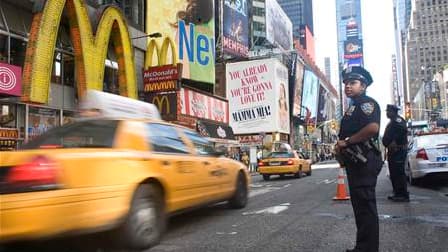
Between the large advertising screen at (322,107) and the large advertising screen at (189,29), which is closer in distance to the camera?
the large advertising screen at (189,29)

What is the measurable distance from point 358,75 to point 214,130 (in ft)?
99.8

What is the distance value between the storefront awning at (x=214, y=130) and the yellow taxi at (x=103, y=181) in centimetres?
2476

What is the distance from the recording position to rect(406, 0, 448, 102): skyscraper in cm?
11175

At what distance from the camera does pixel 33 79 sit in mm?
16469

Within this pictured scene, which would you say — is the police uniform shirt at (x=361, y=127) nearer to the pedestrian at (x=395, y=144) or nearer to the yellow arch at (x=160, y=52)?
the pedestrian at (x=395, y=144)

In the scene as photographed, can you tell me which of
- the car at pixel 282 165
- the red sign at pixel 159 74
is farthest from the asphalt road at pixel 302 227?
the red sign at pixel 159 74

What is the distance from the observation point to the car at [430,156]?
40.4 feet

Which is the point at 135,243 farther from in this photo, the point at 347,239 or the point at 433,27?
the point at 433,27

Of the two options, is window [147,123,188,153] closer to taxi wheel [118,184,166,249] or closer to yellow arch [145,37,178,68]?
taxi wheel [118,184,166,249]

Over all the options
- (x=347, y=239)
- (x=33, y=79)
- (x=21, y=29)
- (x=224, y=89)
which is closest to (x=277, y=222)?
(x=347, y=239)

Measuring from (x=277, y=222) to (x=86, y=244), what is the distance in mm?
2943

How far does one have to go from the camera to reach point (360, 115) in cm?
504

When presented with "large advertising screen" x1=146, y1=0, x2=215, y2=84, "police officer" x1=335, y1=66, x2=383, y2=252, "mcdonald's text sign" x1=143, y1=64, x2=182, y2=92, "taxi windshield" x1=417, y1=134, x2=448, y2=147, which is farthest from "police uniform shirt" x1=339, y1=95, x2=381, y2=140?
"large advertising screen" x1=146, y1=0, x2=215, y2=84

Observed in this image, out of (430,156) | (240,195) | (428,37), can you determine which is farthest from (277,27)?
(240,195)
